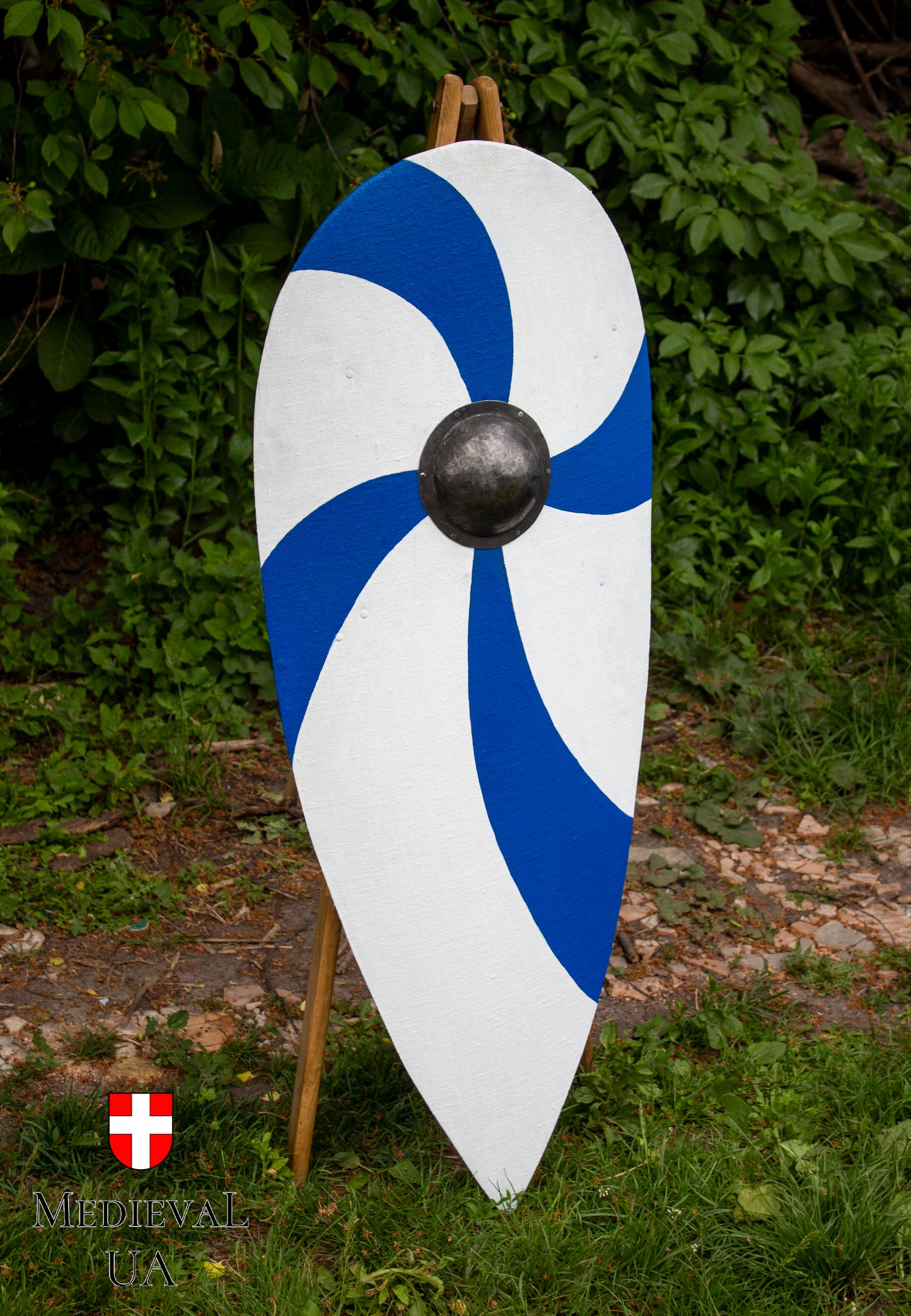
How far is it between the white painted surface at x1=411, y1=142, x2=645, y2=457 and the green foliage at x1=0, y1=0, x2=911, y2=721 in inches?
50.4

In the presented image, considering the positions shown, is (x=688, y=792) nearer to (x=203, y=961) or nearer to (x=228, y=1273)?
(x=203, y=961)

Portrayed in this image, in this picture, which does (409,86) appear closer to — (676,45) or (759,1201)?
(676,45)

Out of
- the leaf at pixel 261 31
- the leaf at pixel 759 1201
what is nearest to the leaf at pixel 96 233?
the leaf at pixel 261 31

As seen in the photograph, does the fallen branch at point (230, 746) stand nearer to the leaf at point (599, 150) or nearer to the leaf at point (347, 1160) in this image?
the leaf at point (347, 1160)

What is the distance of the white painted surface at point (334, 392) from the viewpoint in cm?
138

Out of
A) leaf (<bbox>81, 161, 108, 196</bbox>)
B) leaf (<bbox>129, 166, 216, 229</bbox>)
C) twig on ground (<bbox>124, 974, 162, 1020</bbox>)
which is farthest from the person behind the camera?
leaf (<bbox>129, 166, 216, 229</bbox>)

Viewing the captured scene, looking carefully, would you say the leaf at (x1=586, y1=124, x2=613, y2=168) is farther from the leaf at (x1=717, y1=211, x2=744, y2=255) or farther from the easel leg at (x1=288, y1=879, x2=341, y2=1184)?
the easel leg at (x1=288, y1=879, x2=341, y2=1184)

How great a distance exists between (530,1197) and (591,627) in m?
0.82

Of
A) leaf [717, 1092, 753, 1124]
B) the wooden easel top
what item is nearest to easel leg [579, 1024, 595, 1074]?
leaf [717, 1092, 753, 1124]

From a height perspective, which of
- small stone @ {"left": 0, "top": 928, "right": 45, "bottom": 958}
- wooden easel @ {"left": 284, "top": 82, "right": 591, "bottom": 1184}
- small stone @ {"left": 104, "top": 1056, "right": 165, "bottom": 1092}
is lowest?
small stone @ {"left": 104, "top": 1056, "right": 165, "bottom": 1092}

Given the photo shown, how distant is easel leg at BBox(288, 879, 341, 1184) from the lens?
5.36ft

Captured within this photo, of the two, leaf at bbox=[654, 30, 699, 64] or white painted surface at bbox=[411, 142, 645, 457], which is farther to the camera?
leaf at bbox=[654, 30, 699, 64]

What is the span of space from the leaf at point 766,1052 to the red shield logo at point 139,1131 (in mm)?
964

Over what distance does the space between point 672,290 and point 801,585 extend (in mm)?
1025
